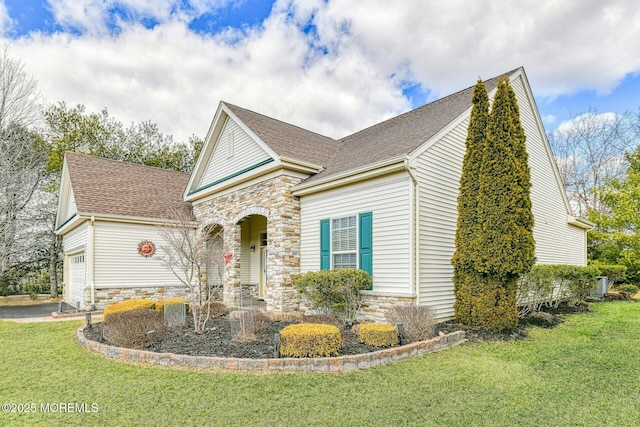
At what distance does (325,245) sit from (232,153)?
528 centimetres

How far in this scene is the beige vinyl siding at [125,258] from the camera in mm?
12992

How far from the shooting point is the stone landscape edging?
17.1 feet

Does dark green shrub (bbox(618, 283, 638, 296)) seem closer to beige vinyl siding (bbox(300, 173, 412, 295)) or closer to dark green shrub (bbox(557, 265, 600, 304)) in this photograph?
dark green shrub (bbox(557, 265, 600, 304))

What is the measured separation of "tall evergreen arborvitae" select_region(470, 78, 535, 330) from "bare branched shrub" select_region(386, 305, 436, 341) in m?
1.64

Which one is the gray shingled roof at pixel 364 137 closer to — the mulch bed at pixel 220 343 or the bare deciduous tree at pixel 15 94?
the mulch bed at pixel 220 343

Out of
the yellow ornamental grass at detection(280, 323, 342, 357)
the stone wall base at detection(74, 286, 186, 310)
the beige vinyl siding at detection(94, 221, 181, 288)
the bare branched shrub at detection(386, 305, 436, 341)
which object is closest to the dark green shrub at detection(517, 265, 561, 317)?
the bare branched shrub at detection(386, 305, 436, 341)

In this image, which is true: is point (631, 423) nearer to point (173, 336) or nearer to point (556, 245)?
point (173, 336)

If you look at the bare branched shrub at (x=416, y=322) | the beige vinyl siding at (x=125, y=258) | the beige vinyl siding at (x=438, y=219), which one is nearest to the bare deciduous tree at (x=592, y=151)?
the beige vinyl siding at (x=438, y=219)

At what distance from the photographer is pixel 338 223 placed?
9492mm

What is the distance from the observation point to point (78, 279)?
14.7 m

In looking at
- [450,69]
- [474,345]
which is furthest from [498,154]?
[450,69]

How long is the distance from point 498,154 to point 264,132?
698 cm

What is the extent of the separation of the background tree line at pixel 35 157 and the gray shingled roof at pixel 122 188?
4.61 m

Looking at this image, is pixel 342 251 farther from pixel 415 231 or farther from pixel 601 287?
pixel 601 287
